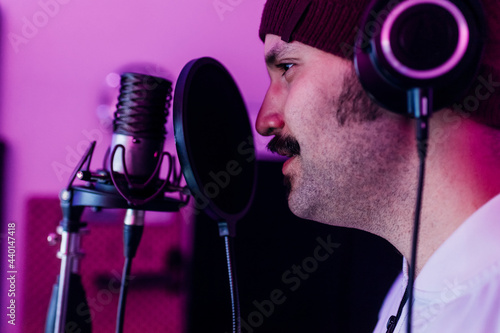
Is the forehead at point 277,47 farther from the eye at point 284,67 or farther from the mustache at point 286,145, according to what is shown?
the mustache at point 286,145

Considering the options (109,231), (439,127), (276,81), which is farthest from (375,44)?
(109,231)

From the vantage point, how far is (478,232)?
2.19 ft

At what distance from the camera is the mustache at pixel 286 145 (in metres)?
0.85

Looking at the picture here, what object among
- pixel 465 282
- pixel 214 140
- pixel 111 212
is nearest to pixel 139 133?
pixel 214 140

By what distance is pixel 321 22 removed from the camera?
0.76 m

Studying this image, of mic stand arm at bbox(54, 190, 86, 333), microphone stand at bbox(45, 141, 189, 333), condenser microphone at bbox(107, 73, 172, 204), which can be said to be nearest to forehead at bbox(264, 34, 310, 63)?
condenser microphone at bbox(107, 73, 172, 204)

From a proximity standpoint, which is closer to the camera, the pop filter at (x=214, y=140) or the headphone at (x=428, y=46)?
the headphone at (x=428, y=46)

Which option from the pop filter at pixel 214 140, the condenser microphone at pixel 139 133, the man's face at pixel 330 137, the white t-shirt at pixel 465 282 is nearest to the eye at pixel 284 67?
the man's face at pixel 330 137

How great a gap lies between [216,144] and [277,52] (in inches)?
8.2

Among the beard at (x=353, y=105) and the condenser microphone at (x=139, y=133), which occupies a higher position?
the beard at (x=353, y=105)

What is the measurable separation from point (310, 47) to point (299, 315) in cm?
61

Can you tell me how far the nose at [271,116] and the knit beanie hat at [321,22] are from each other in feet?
0.43

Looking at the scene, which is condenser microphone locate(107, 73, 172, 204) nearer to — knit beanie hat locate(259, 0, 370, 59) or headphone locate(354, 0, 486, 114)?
knit beanie hat locate(259, 0, 370, 59)

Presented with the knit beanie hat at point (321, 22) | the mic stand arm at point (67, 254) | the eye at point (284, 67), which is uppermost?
the knit beanie hat at point (321, 22)
